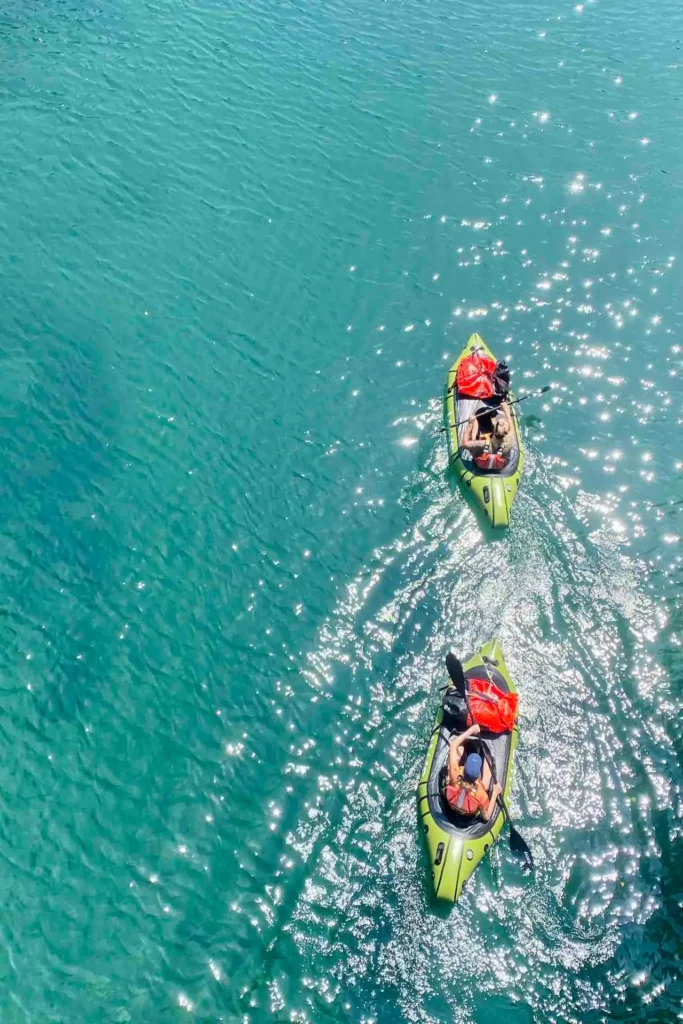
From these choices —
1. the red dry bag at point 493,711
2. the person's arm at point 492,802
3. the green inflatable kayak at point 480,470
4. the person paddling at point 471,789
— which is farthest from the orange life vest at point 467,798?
the green inflatable kayak at point 480,470

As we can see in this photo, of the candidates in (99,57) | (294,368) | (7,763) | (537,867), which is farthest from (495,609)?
(99,57)

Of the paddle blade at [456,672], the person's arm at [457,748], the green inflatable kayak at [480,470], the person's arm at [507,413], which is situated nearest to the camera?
the person's arm at [457,748]

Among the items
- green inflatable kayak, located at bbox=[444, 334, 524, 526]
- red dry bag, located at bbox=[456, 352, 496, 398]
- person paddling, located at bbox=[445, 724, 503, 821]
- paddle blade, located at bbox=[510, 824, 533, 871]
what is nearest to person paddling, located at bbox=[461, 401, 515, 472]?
green inflatable kayak, located at bbox=[444, 334, 524, 526]

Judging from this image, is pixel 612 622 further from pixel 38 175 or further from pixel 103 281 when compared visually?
pixel 38 175

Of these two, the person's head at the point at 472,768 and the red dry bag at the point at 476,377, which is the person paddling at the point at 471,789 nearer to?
the person's head at the point at 472,768

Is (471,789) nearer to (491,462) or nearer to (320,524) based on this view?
(320,524)

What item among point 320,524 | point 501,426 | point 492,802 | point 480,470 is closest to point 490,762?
point 492,802

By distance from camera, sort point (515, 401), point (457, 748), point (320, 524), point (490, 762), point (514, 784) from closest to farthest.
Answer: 1. point (490, 762)
2. point (457, 748)
3. point (514, 784)
4. point (320, 524)
5. point (515, 401)
